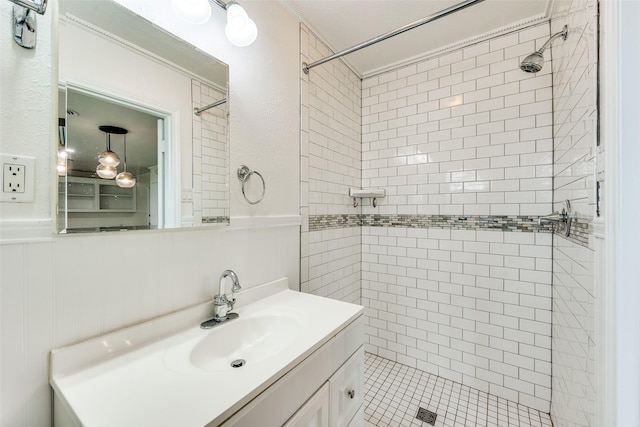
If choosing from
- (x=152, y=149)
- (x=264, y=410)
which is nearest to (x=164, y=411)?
(x=264, y=410)

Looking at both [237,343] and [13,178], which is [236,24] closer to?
[13,178]

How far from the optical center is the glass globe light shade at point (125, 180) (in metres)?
0.88

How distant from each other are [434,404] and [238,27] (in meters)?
2.54

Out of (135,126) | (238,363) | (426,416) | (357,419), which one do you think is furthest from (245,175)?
(426,416)

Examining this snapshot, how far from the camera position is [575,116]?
3.53ft

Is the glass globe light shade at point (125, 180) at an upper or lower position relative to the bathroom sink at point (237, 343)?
upper

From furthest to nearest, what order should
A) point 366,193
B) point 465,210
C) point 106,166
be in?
1. point 366,193
2. point 465,210
3. point 106,166

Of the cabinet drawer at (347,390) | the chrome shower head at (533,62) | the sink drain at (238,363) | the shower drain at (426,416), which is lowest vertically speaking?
the shower drain at (426,416)

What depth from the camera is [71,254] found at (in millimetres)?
761

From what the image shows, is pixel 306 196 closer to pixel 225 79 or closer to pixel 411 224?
pixel 225 79

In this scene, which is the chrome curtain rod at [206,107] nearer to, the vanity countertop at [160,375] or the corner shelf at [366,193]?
the vanity countertop at [160,375]

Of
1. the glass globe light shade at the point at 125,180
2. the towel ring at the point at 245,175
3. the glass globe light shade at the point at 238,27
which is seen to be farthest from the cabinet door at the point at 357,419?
the glass globe light shade at the point at 238,27

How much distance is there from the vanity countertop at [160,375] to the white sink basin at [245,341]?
0.02 meters

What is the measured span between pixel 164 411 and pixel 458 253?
6.55 feet
